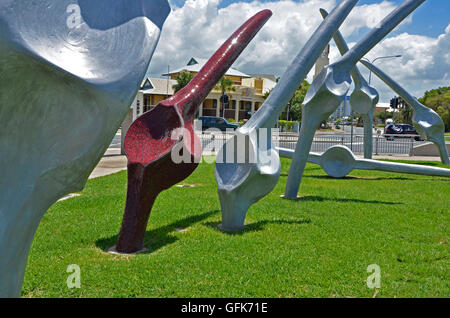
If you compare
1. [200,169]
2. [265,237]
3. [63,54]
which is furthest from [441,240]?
[200,169]

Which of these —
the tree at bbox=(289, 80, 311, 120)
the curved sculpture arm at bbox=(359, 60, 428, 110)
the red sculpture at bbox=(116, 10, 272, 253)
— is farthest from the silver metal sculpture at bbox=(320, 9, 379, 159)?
the tree at bbox=(289, 80, 311, 120)

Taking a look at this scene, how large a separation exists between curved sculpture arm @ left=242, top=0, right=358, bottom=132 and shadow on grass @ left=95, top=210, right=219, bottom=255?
1.82m

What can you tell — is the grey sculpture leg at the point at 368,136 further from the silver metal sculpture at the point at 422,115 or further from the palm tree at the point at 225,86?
the palm tree at the point at 225,86

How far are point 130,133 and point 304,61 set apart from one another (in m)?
3.54

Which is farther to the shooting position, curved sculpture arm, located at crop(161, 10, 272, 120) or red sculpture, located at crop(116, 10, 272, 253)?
curved sculpture arm, located at crop(161, 10, 272, 120)

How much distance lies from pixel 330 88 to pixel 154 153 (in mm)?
4629

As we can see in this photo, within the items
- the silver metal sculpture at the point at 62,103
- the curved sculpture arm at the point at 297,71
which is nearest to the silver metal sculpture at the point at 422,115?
the curved sculpture arm at the point at 297,71

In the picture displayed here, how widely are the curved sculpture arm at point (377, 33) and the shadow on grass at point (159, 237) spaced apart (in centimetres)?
463

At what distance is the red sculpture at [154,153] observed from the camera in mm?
4965

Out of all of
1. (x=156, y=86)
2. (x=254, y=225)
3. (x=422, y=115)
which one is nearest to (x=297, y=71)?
(x=254, y=225)

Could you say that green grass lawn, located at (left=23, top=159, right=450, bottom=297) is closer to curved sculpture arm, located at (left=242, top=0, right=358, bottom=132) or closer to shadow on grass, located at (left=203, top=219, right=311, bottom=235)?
shadow on grass, located at (left=203, top=219, right=311, bottom=235)

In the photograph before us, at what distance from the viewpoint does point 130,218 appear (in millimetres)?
5074

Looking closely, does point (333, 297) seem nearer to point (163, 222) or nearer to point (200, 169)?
point (163, 222)

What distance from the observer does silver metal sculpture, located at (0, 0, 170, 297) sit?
2.22 m
